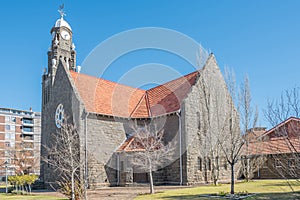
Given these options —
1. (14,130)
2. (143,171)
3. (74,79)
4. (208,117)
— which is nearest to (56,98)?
(74,79)

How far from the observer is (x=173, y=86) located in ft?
117

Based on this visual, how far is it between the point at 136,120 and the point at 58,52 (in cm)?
1323

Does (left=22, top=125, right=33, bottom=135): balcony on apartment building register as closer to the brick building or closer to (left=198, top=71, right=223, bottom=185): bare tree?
the brick building

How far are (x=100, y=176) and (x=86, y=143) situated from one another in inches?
144

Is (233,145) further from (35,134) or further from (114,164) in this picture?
(35,134)

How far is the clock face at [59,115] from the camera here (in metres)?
33.4

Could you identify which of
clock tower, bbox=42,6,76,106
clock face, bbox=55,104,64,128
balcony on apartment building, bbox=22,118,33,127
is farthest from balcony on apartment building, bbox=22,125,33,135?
clock face, bbox=55,104,64,128

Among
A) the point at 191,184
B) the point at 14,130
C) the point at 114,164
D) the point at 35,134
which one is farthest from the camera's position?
the point at 35,134

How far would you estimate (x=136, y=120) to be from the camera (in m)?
33.4

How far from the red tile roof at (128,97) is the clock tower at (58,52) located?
13.5 feet

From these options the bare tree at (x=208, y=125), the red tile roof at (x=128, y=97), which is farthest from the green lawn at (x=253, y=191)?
the red tile roof at (x=128, y=97)

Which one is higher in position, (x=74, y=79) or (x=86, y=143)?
(x=74, y=79)

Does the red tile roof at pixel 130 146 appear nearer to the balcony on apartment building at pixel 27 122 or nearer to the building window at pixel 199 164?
the building window at pixel 199 164

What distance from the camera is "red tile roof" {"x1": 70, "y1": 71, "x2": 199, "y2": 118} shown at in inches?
1267
